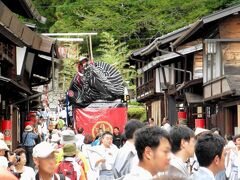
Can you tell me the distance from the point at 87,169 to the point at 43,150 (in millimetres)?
3736

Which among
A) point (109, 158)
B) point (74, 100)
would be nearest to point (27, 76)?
point (74, 100)

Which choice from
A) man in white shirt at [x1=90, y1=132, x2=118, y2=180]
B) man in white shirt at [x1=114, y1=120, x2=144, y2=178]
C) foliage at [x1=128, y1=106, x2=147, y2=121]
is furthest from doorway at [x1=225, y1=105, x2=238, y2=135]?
foliage at [x1=128, y1=106, x2=147, y2=121]

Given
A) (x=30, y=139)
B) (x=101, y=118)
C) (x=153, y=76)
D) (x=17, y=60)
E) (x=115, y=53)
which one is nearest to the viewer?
(x=30, y=139)

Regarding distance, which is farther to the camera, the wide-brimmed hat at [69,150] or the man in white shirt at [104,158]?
the man in white shirt at [104,158]

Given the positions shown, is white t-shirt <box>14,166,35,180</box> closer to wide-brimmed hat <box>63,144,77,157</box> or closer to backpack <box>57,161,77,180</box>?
backpack <box>57,161,77,180</box>

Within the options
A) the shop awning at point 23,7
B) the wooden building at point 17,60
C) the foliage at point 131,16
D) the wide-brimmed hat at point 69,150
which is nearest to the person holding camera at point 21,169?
the wide-brimmed hat at point 69,150

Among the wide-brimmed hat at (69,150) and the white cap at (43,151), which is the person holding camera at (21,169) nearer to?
the wide-brimmed hat at (69,150)

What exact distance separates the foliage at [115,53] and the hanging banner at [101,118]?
1021 inches

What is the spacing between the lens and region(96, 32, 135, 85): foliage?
60.8m

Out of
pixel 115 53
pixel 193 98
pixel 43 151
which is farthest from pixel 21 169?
pixel 115 53

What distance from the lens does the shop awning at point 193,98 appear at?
121 ft

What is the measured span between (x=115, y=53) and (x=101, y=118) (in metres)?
28.8

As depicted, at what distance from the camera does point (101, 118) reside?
33.5m

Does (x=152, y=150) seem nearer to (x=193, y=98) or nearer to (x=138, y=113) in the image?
(x=193, y=98)
